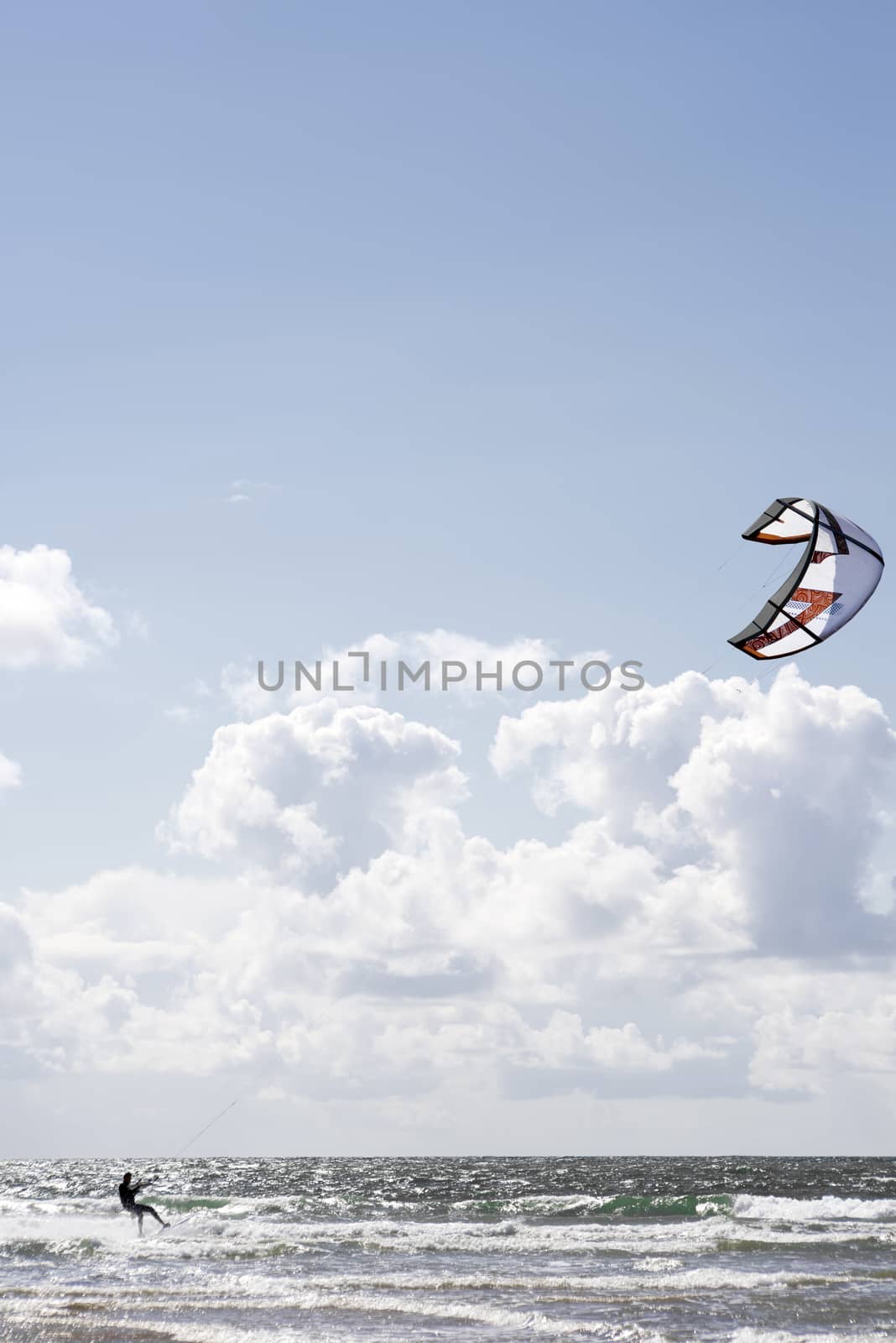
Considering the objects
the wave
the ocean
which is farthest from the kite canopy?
the wave

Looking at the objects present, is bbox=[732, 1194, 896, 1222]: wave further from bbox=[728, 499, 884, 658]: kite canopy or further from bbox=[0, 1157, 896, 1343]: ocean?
bbox=[728, 499, 884, 658]: kite canopy

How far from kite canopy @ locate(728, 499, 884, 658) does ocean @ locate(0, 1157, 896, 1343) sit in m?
11.5

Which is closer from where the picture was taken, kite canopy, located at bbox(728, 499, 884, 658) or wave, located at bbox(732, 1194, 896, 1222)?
kite canopy, located at bbox(728, 499, 884, 658)

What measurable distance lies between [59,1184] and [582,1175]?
29851 millimetres

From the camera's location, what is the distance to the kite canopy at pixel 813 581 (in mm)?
22844

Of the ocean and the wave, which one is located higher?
the ocean

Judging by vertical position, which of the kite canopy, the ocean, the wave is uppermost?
the kite canopy

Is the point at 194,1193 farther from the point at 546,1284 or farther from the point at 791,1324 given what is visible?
the point at 791,1324

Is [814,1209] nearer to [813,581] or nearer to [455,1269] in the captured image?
[455,1269]

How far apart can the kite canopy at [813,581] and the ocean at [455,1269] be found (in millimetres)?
11516

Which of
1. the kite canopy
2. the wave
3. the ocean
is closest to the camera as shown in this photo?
the ocean

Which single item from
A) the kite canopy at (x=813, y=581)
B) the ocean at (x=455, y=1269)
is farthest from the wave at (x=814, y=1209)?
the kite canopy at (x=813, y=581)

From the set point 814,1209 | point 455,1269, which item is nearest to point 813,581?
point 455,1269

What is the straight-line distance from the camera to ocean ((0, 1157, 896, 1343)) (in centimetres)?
1653
